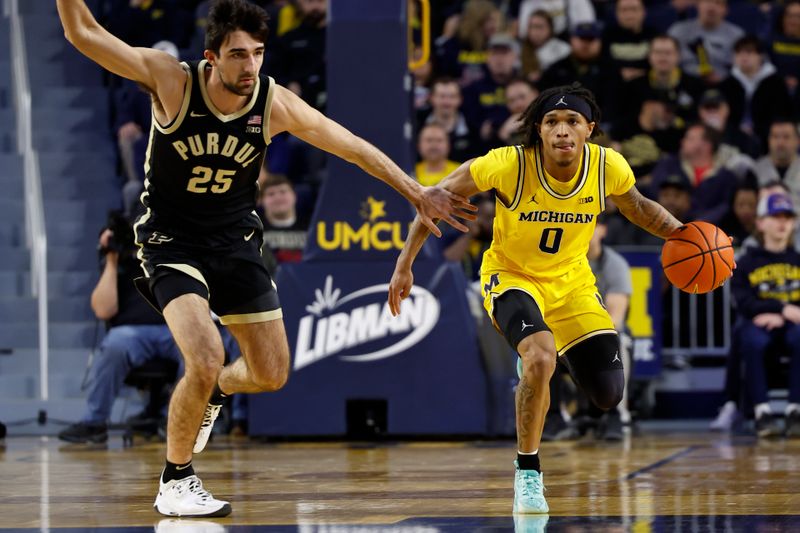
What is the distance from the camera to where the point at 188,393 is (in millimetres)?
5801

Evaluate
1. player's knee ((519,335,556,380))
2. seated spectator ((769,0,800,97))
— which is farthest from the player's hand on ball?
seated spectator ((769,0,800,97))

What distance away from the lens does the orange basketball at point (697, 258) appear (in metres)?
6.59

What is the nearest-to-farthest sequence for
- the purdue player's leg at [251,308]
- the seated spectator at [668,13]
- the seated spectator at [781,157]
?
the purdue player's leg at [251,308] → the seated spectator at [781,157] → the seated spectator at [668,13]

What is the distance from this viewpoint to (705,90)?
45.9 feet

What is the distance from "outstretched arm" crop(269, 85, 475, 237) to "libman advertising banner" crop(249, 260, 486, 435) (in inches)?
150

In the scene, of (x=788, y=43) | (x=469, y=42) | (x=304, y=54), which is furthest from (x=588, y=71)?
(x=304, y=54)

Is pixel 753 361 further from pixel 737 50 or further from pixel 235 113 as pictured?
pixel 235 113

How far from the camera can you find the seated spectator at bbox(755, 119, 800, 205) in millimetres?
12891

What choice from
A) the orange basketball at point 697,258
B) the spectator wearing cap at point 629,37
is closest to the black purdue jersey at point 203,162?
the orange basketball at point 697,258

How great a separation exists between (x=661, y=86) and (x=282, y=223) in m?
4.48

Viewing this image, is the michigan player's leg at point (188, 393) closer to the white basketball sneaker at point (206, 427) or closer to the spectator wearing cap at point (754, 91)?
the white basketball sneaker at point (206, 427)

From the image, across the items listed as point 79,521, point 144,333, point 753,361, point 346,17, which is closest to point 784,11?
point 753,361

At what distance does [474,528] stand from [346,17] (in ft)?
18.1

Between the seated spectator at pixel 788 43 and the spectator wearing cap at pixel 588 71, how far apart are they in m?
2.03
